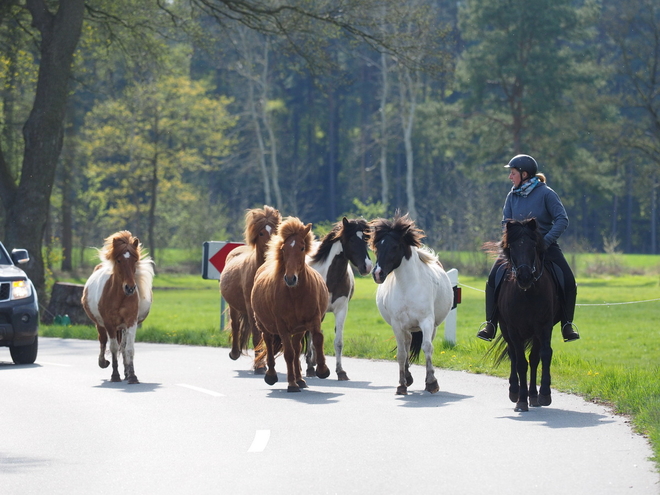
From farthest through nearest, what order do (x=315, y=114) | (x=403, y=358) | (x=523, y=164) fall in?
1. (x=315, y=114)
2. (x=403, y=358)
3. (x=523, y=164)

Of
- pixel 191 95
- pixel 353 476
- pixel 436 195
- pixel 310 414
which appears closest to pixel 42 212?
pixel 310 414

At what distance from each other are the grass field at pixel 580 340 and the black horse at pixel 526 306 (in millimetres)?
902

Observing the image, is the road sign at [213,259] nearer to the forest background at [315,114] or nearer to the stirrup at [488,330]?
the forest background at [315,114]

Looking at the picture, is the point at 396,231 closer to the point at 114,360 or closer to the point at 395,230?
the point at 395,230

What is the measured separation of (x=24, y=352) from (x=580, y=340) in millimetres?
10791

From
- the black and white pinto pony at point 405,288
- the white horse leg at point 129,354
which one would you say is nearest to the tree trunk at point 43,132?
the white horse leg at point 129,354

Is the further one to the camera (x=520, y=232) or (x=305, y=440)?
(x=520, y=232)

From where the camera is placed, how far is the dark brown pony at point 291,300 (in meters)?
12.7

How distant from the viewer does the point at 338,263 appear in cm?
1491

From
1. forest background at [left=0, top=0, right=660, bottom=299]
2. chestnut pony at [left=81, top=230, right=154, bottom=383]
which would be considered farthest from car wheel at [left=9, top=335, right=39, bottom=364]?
forest background at [left=0, top=0, right=660, bottom=299]

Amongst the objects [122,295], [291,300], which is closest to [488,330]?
[291,300]

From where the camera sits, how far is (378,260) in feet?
40.7

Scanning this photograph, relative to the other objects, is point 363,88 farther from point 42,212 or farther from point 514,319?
point 514,319

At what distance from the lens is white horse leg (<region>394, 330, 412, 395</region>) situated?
12523 millimetres
